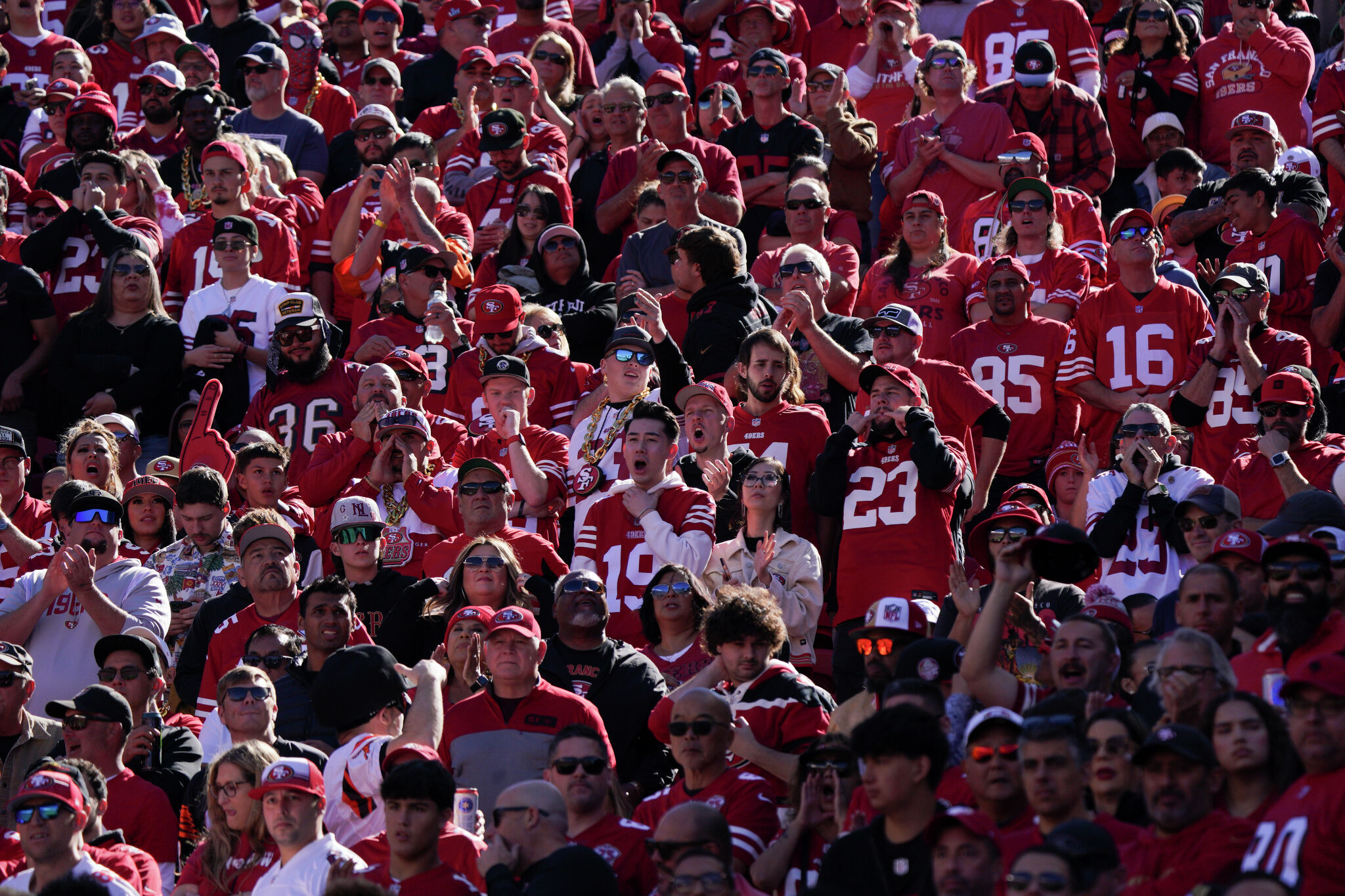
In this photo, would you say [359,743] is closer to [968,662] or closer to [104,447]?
[968,662]

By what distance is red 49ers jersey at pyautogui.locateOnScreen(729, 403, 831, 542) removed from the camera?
973 centimetres

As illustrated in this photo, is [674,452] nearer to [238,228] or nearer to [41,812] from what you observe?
[41,812]

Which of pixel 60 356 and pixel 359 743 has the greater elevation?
pixel 359 743

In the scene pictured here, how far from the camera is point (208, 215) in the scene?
12.6 metres

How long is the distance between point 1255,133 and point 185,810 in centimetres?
774

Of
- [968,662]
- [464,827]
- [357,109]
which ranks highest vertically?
[968,662]

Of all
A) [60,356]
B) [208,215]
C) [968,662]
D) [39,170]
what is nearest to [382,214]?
[208,215]

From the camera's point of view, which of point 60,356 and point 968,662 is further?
point 60,356

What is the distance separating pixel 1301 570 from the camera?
7.26 metres

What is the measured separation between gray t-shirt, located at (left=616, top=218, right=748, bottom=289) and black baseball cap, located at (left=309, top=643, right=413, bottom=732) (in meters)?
4.29

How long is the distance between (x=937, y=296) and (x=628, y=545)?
9.54 feet

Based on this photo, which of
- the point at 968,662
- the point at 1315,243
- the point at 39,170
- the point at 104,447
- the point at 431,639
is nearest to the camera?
the point at 968,662

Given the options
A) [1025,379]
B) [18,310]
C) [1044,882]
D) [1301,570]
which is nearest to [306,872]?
[1044,882]

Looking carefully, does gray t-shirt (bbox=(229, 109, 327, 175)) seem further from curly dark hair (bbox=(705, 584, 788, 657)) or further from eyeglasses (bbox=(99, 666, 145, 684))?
curly dark hair (bbox=(705, 584, 788, 657))
